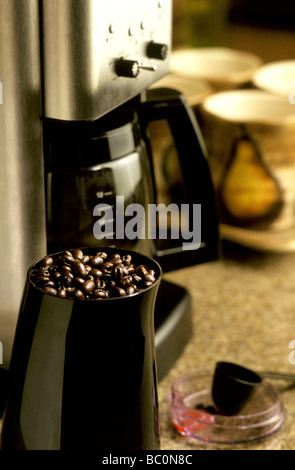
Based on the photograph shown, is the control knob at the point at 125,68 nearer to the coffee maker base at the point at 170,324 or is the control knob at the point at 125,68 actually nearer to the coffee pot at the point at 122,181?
the coffee pot at the point at 122,181

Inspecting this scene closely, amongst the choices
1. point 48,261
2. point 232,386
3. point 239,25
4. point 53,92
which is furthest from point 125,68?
point 239,25

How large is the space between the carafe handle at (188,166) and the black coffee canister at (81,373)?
218 mm

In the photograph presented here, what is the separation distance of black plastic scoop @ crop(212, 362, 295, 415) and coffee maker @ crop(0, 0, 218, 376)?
69mm

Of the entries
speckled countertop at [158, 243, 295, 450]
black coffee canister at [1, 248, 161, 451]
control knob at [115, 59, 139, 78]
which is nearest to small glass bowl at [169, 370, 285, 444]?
speckled countertop at [158, 243, 295, 450]

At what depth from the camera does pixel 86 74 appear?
0.53 metres

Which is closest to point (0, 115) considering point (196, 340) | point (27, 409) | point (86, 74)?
point (86, 74)

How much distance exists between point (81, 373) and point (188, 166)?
0.99ft

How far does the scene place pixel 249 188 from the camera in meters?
0.89

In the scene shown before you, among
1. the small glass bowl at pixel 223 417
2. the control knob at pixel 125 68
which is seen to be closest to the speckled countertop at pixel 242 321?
the small glass bowl at pixel 223 417

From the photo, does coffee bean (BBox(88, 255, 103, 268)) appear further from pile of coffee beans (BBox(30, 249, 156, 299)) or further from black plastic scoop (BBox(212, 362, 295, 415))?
black plastic scoop (BBox(212, 362, 295, 415))

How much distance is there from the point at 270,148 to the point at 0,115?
416mm

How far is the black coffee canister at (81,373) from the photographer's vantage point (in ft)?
1.52

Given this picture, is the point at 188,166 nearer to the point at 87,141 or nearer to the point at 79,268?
the point at 87,141

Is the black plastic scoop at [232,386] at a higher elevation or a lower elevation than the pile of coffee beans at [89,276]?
lower
